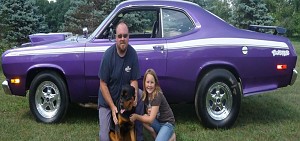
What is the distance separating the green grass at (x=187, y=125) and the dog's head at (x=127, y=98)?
124cm

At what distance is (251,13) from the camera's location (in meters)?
24.2

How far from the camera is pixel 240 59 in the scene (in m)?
5.56

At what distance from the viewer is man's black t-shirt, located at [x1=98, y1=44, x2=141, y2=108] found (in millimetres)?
4504

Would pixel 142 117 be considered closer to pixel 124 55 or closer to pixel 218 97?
pixel 124 55

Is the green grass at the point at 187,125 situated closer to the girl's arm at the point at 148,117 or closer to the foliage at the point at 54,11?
the girl's arm at the point at 148,117

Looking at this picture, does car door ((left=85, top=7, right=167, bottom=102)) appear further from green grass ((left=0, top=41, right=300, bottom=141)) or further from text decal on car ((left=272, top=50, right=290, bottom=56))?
text decal on car ((left=272, top=50, right=290, bottom=56))

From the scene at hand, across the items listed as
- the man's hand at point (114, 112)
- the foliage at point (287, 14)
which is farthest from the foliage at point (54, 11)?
the man's hand at point (114, 112)

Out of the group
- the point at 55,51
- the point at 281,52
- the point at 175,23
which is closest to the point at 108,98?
the point at 55,51

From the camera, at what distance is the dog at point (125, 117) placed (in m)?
4.05

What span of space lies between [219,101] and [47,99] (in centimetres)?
254

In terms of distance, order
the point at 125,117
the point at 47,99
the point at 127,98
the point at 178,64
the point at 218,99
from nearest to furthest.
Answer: the point at 127,98
the point at 125,117
the point at 178,64
the point at 218,99
the point at 47,99

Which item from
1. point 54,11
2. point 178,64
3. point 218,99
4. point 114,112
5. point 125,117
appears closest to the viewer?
point 125,117

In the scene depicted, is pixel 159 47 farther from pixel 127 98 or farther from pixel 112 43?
pixel 127 98

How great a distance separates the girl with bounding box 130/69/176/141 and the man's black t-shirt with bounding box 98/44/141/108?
0.19 m
